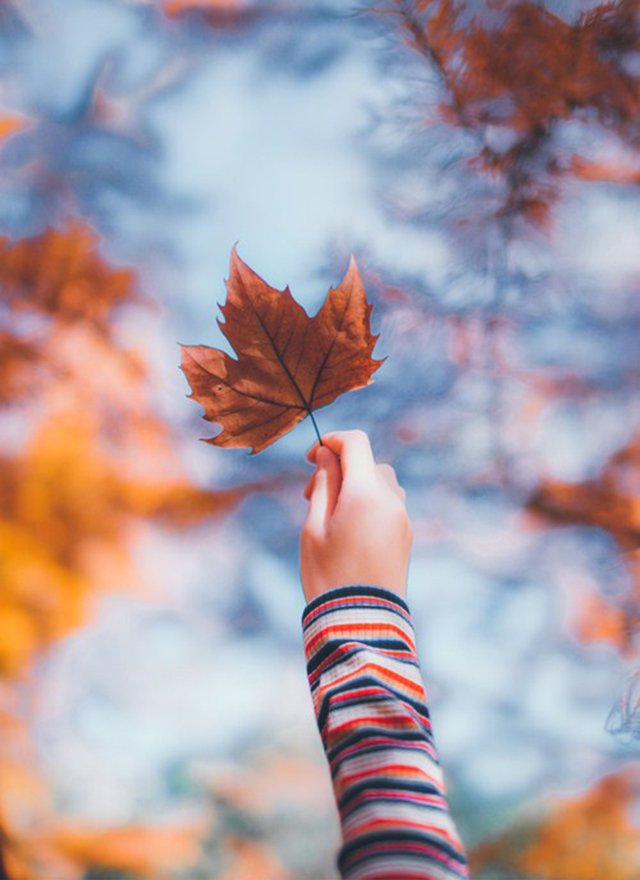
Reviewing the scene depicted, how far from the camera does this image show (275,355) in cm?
60

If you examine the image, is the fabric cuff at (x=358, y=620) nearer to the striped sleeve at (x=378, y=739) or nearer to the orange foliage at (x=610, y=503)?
the striped sleeve at (x=378, y=739)

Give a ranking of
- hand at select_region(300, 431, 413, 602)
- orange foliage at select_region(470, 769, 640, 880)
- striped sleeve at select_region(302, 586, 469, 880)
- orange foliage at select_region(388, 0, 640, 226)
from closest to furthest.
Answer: striped sleeve at select_region(302, 586, 469, 880)
hand at select_region(300, 431, 413, 602)
orange foliage at select_region(470, 769, 640, 880)
orange foliage at select_region(388, 0, 640, 226)

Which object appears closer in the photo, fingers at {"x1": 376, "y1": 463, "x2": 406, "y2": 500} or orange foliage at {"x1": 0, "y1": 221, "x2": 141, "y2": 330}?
fingers at {"x1": 376, "y1": 463, "x2": 406, "y2": 500}

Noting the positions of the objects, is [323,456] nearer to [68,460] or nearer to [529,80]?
[68,460]

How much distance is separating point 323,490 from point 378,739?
0.20 meters

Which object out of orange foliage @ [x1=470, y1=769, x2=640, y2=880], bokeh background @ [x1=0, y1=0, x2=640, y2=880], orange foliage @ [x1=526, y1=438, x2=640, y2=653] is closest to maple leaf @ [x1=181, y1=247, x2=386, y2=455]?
bokeh background @ [x1=0, y1=0, x2=640, y2=880]

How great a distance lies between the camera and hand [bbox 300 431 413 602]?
50 cm

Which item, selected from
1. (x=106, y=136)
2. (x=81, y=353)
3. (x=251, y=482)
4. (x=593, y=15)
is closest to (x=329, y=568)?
(x=251, y=482)

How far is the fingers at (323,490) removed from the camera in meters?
0.54

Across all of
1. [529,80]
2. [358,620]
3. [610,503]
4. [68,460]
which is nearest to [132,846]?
[68,460]

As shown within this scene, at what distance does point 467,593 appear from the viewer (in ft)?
3.05

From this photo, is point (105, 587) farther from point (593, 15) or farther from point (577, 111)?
point (593, 15)

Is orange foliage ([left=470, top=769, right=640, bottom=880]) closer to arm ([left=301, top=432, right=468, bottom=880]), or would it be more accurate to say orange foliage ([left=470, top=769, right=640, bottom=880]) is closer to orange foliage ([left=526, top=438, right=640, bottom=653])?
orange foliage ([left=526, top=438, right=640, bottom=653])

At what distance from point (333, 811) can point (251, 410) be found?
53 cm
